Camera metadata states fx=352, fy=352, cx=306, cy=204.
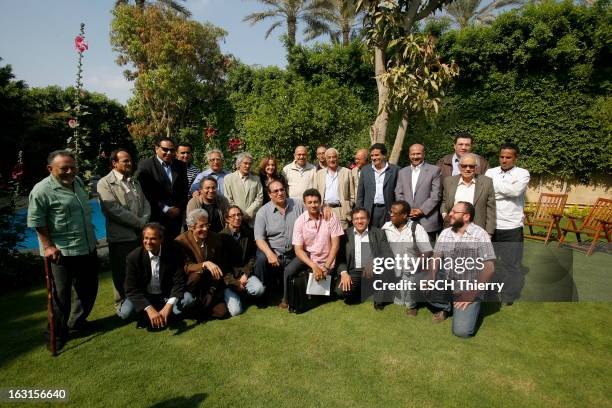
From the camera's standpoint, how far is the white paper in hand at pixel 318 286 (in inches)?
157

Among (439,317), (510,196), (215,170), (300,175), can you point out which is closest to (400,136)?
(300,175)

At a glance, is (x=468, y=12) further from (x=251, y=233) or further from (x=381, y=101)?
(x=251, y=233)

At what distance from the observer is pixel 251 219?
15.4 ft

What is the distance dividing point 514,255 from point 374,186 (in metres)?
1.80

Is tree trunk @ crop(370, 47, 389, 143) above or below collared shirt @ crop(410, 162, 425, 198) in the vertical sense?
above

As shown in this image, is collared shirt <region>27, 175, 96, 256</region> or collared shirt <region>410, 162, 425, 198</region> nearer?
collared shirt <region>27, 175, 96, 256</region>

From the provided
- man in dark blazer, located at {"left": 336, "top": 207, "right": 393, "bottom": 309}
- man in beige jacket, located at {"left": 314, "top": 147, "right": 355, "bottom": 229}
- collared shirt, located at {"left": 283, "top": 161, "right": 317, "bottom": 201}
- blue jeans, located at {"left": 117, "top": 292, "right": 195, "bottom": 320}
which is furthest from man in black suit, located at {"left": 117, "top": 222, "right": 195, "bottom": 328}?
man in beige jacket, located at {"left": 314, "top": 147, "right": 355, "bottom": 229}

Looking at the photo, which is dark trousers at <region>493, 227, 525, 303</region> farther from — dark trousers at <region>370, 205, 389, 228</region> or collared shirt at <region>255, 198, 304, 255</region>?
collared shirt at <region>255, 198, 304, 255</region>

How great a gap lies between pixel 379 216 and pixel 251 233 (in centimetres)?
168

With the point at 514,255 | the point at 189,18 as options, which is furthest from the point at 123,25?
the point at 514,255

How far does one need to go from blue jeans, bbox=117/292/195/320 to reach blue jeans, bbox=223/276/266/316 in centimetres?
42

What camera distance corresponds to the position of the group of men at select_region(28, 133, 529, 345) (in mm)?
3289

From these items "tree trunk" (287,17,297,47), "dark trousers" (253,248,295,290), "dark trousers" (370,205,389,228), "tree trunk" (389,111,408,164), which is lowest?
"dark trousers" (253,248,295,290)

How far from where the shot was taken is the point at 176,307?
355 cm
